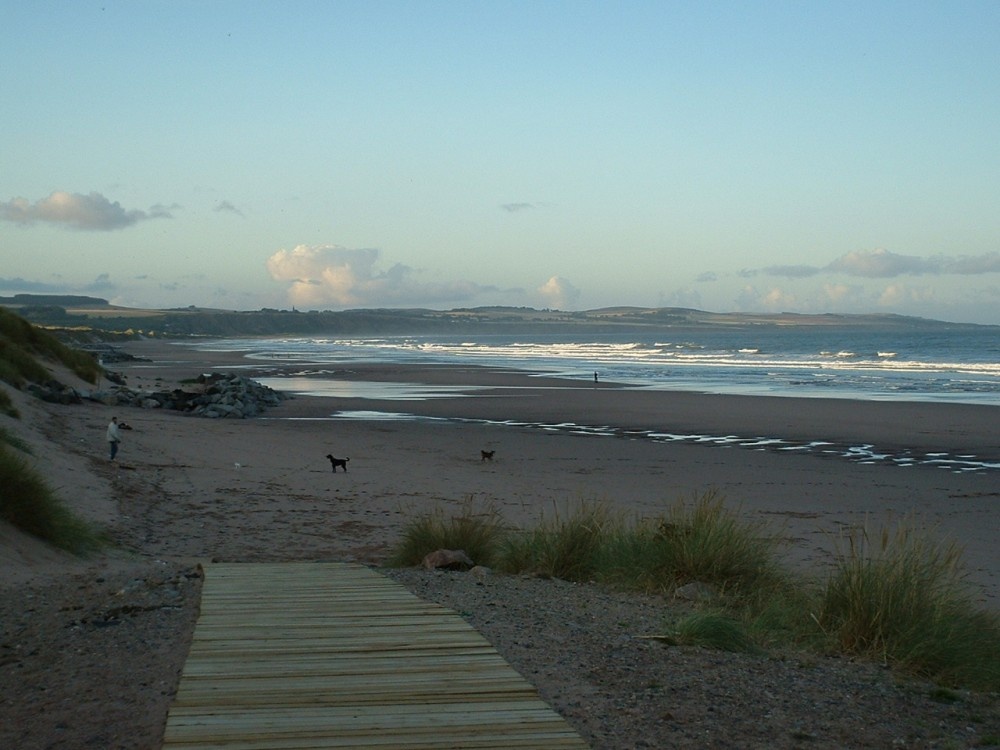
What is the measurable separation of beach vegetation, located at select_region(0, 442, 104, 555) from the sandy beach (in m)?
0.30

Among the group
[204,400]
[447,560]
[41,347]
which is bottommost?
[204,400]

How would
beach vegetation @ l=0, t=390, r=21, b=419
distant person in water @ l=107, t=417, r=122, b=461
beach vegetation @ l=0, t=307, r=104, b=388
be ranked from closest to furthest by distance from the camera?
distant person in water @ l=107, t=417, r=122, b=461
beach vegetation @ l=0, t=390, r=21, b=419
beach vegetation @ l=0, t=307, r=104, b=388

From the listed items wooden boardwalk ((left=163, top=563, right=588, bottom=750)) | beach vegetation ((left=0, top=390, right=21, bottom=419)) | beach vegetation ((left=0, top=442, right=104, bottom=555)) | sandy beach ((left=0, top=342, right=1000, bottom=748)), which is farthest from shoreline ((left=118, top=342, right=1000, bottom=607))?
beach vegetation ((left=0, top=390, right=21, bottom=419))

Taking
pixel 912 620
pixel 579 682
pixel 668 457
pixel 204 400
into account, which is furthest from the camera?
pixel 204 400

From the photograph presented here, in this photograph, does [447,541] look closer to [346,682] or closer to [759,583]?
[759,583]

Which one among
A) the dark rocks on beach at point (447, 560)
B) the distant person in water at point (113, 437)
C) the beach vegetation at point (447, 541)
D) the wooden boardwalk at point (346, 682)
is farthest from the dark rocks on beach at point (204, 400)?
the wooden boardwalk at point (346, 682)

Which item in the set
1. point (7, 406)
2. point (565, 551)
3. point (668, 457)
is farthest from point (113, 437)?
point (668, 457)

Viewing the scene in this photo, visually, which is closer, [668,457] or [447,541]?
[447,541]

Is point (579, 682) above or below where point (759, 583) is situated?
above

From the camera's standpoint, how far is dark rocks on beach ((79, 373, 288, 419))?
2597 centimetres

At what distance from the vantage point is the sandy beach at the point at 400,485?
6.04m

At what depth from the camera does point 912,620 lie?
6586mm

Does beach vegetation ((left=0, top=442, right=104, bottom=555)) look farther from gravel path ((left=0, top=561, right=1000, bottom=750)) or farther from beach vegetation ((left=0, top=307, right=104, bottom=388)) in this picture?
beach vegetation ((left=0, top=307, right=104, bottom=388))

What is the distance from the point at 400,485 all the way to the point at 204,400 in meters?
13.5
